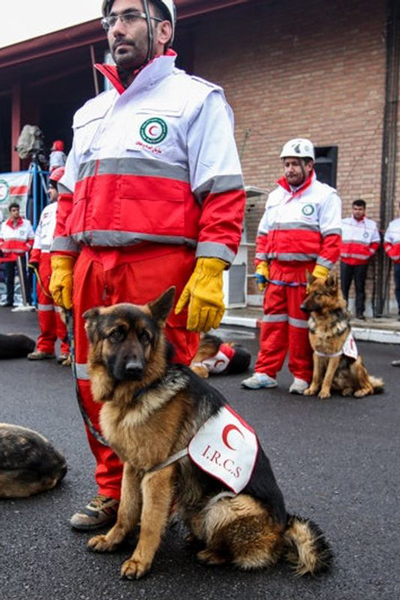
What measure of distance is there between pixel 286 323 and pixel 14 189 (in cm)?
945

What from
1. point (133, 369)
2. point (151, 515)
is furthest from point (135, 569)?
point (133, 369)

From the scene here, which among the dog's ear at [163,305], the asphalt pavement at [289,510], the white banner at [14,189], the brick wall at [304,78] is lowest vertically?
the asphalt pavement at [289,510]

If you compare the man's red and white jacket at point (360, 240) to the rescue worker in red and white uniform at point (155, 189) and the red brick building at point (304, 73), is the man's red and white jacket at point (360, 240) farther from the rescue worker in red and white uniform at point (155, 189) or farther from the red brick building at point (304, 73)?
the rescue worker in red and white uniform at point (155, 189)

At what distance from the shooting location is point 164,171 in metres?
2.69

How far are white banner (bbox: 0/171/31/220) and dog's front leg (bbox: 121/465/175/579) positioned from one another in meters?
11.7

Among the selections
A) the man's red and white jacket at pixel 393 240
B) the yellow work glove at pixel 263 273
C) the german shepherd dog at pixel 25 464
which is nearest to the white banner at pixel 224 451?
the german shepherd dog at pixel 25 464

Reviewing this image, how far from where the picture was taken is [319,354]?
604 cm

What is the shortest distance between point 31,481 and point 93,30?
11.6m

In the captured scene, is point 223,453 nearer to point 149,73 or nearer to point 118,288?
point 118,288

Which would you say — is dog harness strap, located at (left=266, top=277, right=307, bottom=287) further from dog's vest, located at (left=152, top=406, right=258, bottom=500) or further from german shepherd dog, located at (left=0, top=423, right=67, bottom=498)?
dog's vest, located at (left=152, top=406, right=258, bottom=500)

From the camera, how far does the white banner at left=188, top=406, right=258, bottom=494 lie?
245 centimetres

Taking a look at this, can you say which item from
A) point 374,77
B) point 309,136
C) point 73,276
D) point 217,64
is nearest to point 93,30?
point 217,64

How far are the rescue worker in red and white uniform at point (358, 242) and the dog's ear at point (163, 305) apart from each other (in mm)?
8408

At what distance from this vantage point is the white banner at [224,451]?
2.45 meters
